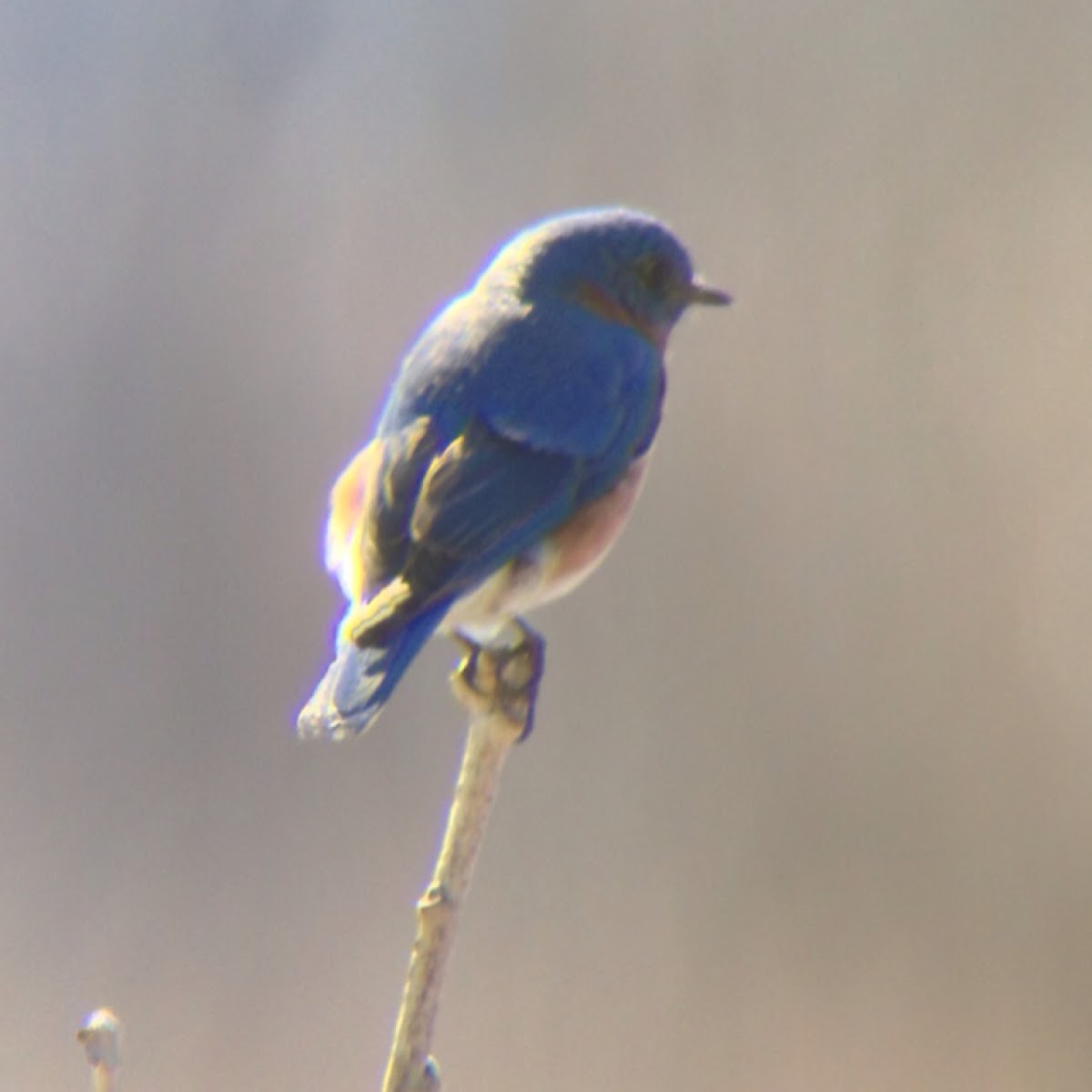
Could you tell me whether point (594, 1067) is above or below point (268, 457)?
below

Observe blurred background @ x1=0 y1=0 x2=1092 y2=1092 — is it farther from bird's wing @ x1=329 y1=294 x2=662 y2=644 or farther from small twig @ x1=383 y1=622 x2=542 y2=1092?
small twig @ x1=383 y1=622 x2=542 y2=1092

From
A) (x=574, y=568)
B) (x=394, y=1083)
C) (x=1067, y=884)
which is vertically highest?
(x=574, y=568)

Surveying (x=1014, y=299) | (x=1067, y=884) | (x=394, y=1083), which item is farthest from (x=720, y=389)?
→ (x=394, y=1083)

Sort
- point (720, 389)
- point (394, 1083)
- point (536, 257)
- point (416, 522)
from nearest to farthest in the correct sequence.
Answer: point (394, 1083) → point (416, 522) → point (536, 257) → point (720, 389)

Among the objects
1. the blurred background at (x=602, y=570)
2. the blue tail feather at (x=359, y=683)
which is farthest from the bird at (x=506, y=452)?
the blurred background at (x=602, y=570)

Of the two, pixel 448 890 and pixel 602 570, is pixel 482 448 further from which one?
pixel 602 570

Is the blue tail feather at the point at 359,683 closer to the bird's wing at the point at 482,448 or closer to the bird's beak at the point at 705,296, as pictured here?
the bird's wing at the point at 482,448

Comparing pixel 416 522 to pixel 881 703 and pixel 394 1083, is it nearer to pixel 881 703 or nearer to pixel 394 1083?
pixel 394 1083

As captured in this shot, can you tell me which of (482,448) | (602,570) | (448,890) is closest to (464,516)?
(482,448)
